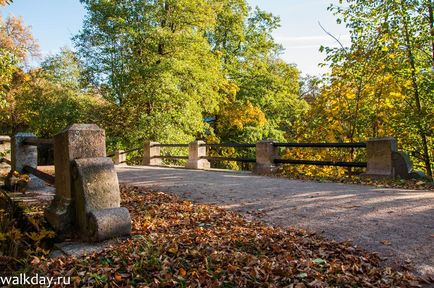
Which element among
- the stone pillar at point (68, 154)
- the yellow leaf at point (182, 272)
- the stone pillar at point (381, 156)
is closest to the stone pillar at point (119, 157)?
the stone pillar at point (381, 156)

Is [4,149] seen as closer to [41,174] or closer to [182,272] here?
[41,174]

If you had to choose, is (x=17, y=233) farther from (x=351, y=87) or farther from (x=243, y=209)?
(x=351, y=87)

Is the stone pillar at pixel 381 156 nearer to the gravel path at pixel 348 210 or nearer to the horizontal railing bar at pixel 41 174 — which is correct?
the gravel path at pixel 348 210

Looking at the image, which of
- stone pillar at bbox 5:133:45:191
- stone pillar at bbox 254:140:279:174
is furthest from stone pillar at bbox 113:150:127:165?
stone pillar at bbox 5:133:45:191

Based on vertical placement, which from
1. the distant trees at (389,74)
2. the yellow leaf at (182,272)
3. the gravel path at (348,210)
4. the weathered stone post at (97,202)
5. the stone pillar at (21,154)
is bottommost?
the yellow leaf at (182,272)

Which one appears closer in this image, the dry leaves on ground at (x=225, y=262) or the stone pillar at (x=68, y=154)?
the dry leaves on ground at (x=225, y=262)

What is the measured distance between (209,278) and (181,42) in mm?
16285

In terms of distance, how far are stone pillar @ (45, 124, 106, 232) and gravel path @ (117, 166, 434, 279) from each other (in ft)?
A: 7.90

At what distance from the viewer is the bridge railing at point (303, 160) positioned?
774cm

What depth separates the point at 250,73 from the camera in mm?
24578

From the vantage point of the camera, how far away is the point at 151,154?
1631cm

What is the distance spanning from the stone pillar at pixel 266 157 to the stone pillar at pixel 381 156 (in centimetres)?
290

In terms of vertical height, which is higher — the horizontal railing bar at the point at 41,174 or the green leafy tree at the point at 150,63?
the green leafy tree at the point at 150,63

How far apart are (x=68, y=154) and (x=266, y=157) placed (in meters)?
7.15
